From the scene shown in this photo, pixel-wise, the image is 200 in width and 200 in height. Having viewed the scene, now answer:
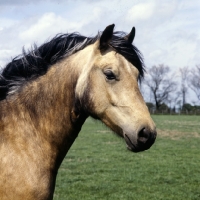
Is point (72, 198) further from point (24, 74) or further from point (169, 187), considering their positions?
point (24, 74)

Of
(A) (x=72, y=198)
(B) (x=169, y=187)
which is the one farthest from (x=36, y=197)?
(B) (x=169, y=187)

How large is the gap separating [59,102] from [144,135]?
1121 mm

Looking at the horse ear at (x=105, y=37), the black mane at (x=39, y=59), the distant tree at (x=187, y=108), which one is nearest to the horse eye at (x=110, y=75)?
the horse ear at (x=105, y=37)

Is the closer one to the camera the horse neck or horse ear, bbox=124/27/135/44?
the horse neck

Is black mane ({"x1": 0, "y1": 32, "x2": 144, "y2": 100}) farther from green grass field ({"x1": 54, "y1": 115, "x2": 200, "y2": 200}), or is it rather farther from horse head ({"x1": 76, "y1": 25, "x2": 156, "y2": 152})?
green grass field ({"x1": 54, "y1": 115, "x2": 200, "y2": 200})

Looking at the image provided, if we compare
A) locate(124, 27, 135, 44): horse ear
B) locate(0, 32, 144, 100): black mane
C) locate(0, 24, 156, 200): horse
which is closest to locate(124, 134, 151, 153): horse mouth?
locate(0, 24, 156, 200): horse

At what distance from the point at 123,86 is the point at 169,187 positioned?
263 inches

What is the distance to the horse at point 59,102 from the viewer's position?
3.54m

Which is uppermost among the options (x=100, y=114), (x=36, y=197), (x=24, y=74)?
(x=24, y=74)

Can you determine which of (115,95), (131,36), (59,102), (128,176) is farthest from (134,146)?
(128,176)

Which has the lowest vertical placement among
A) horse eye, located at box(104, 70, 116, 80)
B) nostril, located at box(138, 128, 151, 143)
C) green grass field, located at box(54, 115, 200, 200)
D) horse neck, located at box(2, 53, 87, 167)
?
green grass field, located at box(54, 115, 200, 200)

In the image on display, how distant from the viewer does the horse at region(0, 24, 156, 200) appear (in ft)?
11.6

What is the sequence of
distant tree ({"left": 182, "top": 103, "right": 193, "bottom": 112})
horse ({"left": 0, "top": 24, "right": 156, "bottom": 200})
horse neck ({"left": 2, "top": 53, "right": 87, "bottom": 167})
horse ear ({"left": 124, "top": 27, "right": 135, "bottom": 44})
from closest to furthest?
horse ({"left": 0, "top": 24, "right": 156, "bottom": 200}) → horse neck ({"left": 2, "top": 53, "right": 87, "bottom": 167}) → horse ear ({"left": 124, "top": 27, "right": 135, "bottom": 44}) → distant tree ({"left": 182, "top": 103, "right": 193, "bottom": 112})

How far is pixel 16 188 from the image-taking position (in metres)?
3.55
